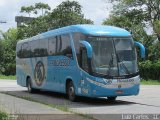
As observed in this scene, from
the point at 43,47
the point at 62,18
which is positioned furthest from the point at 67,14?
the point at 43,47

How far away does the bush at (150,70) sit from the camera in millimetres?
45300

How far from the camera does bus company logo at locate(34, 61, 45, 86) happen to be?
81.5 ft

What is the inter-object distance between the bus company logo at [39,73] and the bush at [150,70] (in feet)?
70.2

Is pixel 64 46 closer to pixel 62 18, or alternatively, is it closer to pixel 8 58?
pixel 62 18

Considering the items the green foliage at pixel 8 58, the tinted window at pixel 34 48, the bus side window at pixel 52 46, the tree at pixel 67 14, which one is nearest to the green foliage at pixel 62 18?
the tree at pixel 67 14

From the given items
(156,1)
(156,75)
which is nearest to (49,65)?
(156,75)

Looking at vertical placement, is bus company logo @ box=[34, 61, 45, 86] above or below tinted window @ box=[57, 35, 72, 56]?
below

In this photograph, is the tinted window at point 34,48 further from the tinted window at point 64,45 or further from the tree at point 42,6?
the tree at point 42,6

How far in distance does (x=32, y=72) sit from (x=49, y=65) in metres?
3.40

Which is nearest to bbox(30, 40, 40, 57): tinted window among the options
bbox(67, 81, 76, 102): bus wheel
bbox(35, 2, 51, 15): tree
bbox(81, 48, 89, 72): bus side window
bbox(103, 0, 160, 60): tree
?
bbox(67, 81, 76, 102): bus wheel

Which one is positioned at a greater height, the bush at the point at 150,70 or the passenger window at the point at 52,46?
the passenger window at the point at 52,46

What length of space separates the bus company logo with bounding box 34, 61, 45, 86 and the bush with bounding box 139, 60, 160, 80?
70.2ft

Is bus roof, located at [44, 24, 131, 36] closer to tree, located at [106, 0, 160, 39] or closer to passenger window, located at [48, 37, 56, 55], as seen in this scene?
passenger window, located at [48, 37, 56, 55]

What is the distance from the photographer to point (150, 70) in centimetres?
4625
